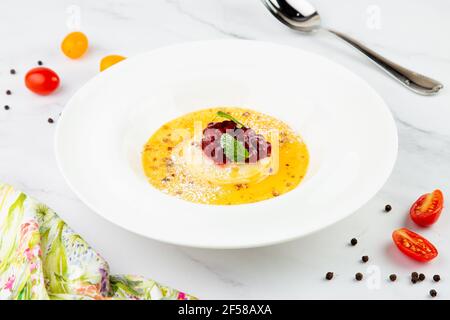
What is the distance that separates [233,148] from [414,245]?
0.94 m

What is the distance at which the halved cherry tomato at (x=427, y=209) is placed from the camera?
319 cm

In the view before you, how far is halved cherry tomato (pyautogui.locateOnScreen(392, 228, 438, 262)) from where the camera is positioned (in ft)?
9.97

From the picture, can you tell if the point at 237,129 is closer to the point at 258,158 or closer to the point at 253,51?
the point at 258,158

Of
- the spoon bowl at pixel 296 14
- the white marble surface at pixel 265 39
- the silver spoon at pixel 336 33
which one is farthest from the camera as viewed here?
the spoon bowl at pixel 296 14

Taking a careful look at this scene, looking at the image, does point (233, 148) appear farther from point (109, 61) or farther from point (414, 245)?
point (109, 61)

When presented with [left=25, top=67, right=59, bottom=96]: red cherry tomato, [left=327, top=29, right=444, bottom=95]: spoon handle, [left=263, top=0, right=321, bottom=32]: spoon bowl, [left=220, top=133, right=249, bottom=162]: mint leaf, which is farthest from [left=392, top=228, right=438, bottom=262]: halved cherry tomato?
[left=25, top=67, right=59, bottom=96]: red cherry tomato

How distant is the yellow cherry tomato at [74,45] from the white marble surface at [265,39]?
0.18 ft

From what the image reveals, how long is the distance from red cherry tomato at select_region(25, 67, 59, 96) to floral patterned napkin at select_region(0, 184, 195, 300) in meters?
1.14

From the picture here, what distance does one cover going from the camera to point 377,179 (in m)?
2.98

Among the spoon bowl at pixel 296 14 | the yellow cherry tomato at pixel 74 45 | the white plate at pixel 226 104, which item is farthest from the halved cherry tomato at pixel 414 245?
the yellow cherry tomato at pixel 74 45

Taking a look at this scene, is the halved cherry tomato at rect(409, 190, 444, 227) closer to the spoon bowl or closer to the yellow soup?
the yellow soup

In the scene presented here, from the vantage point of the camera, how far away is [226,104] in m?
3.92

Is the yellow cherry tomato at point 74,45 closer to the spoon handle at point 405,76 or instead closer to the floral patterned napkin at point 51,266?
the floral patterned napkin at point 51,266

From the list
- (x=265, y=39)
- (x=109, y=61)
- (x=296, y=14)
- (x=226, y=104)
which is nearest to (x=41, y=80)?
(x=109, y=61)
